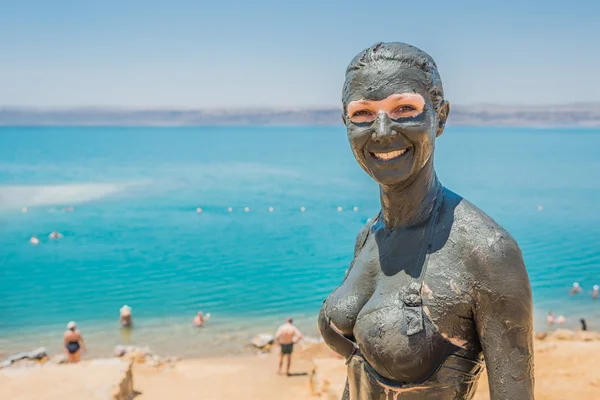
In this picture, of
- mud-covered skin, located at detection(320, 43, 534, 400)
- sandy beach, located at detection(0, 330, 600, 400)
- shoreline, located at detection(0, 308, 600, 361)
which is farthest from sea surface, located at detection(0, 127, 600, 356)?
mud-covered skin, located at detection(320, 43, 534, 400)

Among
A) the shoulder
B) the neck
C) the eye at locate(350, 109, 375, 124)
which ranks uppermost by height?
the eye at locate(350, 109, 375, 124)

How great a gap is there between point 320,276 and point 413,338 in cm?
2502

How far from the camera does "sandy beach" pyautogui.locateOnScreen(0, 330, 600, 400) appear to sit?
10852mm

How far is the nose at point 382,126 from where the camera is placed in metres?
3.08

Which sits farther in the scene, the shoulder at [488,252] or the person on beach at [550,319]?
the person on beach at [550,319]

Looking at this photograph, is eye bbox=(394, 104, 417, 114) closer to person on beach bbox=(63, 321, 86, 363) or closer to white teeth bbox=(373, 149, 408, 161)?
white teeth bbox=(373, 149, 408, 161)

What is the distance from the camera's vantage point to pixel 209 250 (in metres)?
34.3

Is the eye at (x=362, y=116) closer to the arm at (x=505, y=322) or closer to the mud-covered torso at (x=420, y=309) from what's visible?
the mud-covered torso at (x=420, y=309)

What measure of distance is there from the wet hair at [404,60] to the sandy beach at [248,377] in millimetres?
7440

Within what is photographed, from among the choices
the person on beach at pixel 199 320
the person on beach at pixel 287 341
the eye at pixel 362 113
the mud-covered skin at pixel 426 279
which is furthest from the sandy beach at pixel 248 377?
the eye at pixel 362 113

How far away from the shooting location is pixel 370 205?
47531mm

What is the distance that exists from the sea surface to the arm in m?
17.0

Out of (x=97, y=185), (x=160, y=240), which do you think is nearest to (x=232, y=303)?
(x=160, y=240)

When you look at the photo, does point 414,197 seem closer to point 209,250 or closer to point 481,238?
point 481,238
